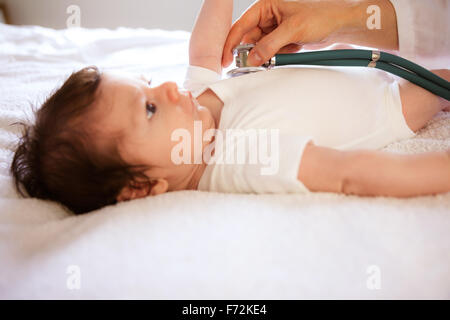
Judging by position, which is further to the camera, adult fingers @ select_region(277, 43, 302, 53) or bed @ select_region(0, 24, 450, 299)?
adult fingers @ select_region(277, 43, 302, 53)

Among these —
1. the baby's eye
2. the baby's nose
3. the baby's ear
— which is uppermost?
the baby's nose

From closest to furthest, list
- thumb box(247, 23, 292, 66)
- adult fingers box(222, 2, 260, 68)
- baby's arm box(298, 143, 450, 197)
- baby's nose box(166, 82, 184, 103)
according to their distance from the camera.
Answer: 1. baby's arm box(298, 143, 450, 197)
2. baby's nose box(166, 82, 184, 103)
3. thumb box(247, 23, 292, 66)
4. adult fingers box(222, 2, 260, 68)

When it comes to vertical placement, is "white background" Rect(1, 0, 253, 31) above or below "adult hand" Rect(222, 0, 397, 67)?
above

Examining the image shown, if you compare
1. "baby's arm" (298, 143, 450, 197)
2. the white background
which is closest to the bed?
"baby's arm" (298, 143, 450, 197)

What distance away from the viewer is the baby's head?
0.65m

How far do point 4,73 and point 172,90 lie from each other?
3.24ft

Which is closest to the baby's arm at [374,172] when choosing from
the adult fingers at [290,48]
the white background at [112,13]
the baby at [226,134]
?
the baby at [226,134]

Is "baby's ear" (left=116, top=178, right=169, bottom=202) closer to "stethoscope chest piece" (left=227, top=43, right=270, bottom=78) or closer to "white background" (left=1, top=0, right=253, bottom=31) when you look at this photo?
"stethoscope chest piece" (left=227, top=43, right=270, bottom=78)

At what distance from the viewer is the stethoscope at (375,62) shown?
780 mm

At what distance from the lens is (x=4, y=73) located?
4.36 feet

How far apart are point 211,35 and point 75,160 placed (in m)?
0.52

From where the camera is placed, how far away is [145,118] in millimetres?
670
